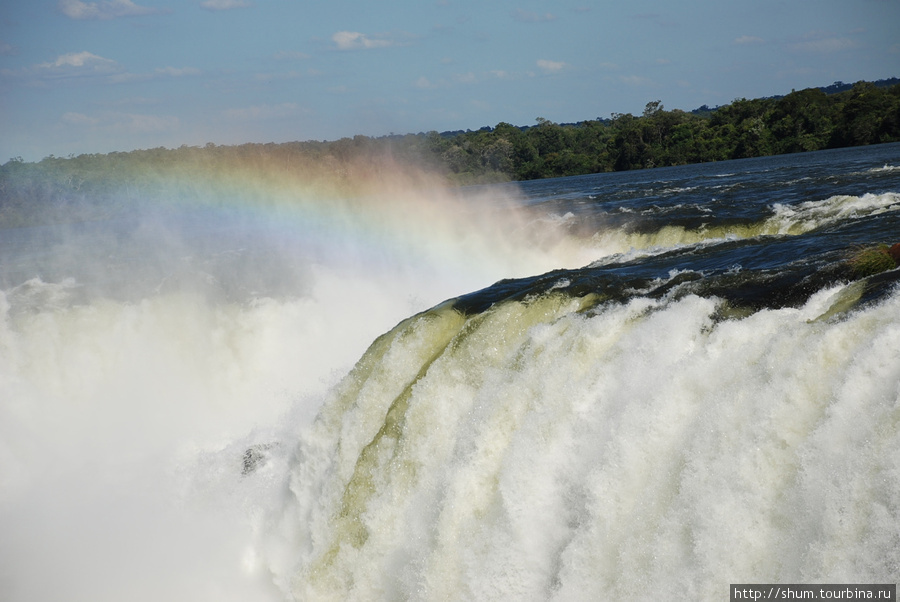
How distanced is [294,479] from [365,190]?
24.2 meters

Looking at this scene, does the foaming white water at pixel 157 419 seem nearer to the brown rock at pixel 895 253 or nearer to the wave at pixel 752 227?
the wave at pixel 752 227

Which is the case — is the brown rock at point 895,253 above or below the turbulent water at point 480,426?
above

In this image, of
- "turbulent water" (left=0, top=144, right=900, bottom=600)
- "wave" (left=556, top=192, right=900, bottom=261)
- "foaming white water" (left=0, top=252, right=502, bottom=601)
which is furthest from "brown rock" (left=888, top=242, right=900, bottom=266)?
"foaming white water" (left=0, top=252, right=502, bottom=601)

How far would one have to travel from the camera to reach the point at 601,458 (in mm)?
6156

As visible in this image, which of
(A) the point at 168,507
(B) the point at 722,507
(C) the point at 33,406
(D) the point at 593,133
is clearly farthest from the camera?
(D) the point at 593,133

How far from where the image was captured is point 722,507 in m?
5.11

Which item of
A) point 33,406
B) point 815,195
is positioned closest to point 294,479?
point 33,406

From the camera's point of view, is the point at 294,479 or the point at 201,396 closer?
the point at 294,479

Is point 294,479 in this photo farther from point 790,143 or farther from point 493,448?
point 790,143

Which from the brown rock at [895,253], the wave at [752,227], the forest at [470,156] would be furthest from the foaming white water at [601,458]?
the forest at [470,156]

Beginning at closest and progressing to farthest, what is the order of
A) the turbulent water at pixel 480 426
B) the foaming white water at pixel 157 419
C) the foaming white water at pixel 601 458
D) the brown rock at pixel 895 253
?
the foaming white water at pixel 601 458, the turbulent water at pixel 480 426, the brown rock at pixel 895 253, the foaming white water at pixel 157 419

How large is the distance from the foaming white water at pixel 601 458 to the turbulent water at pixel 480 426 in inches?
0.9

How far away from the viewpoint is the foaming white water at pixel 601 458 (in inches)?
190

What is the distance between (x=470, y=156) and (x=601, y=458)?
60590 mm
